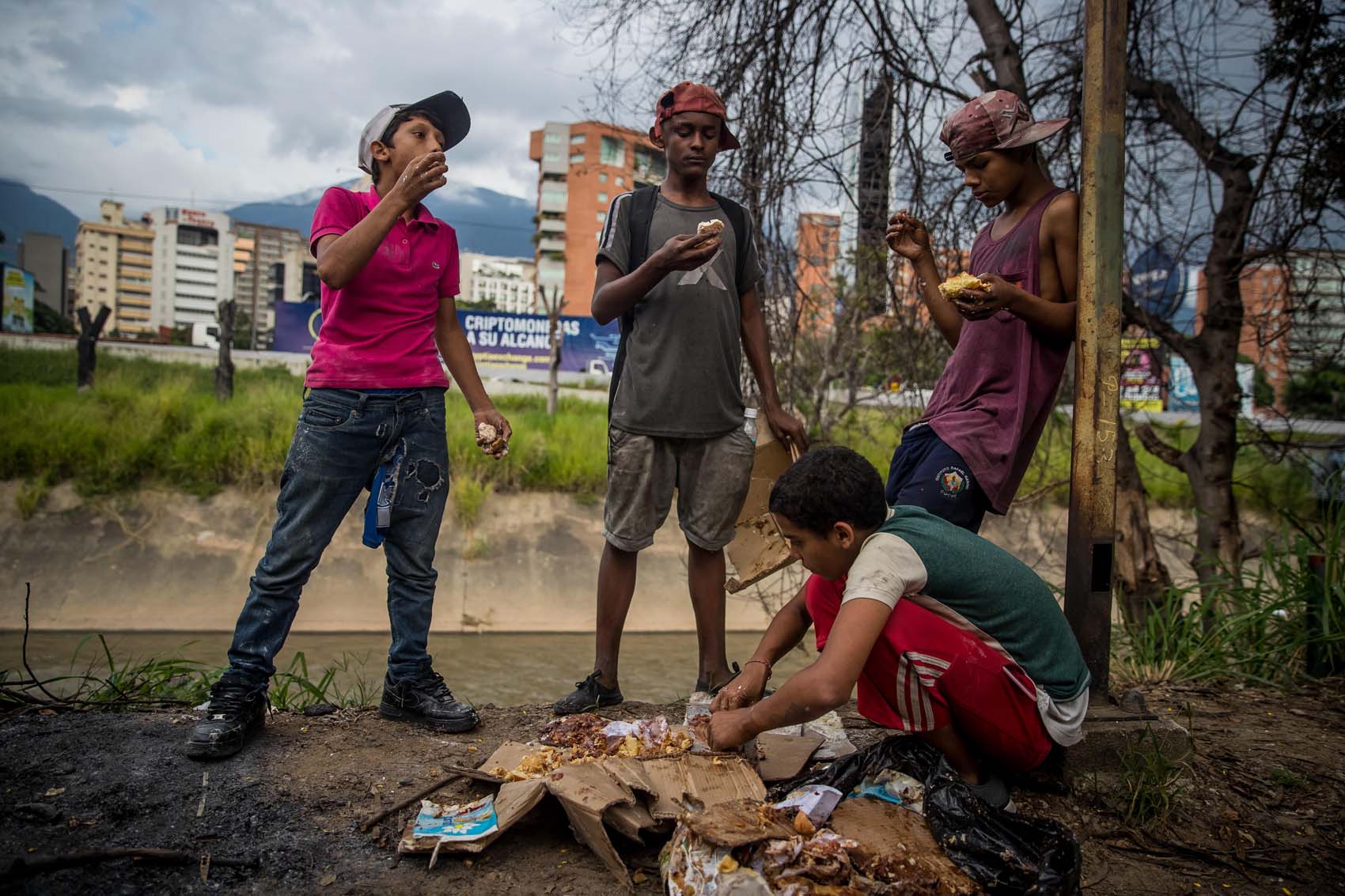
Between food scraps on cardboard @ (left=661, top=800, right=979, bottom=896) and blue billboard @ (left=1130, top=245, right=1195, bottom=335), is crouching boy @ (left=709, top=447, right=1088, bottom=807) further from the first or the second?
blue billboard @ (left=1130, top=245, right=1195, bottom=335)

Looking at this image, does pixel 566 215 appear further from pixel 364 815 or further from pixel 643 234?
pixel 364 815

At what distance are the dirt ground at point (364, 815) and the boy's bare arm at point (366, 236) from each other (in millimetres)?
1428

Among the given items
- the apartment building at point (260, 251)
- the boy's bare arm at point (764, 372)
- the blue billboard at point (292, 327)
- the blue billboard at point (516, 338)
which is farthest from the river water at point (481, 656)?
the apartment building at point (260, 251)

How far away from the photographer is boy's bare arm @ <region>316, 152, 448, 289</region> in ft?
8.89

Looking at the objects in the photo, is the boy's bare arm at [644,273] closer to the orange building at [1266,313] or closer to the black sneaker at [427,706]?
the black sneaker at [427,706]

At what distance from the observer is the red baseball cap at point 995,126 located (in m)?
2.68

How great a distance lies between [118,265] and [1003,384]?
13914cm

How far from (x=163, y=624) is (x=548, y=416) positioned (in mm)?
5746

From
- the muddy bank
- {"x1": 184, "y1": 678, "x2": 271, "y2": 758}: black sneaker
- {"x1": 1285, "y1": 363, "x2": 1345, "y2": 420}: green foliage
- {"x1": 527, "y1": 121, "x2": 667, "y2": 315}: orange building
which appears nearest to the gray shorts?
{"x1": 184, "y1": 678, "x2": 271, "y2": 758}: black sneaker

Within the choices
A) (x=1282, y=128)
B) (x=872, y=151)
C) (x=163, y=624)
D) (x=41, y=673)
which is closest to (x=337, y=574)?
(x=163, y=624)

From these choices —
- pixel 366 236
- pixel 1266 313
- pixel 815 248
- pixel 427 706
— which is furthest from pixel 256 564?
pixel 1266 313

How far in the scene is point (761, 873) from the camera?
1888 millimetres

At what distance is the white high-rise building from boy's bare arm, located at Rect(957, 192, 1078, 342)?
118885 mm

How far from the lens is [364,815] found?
2.35m
